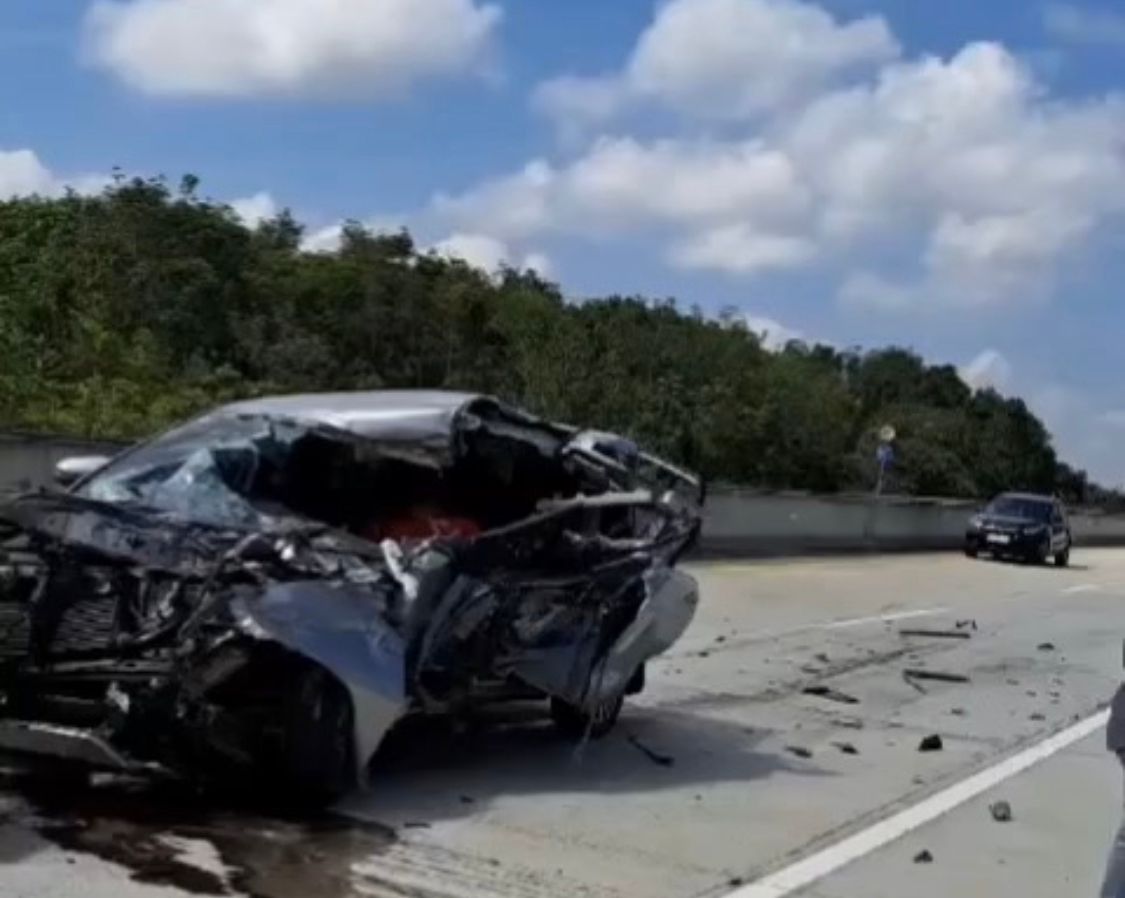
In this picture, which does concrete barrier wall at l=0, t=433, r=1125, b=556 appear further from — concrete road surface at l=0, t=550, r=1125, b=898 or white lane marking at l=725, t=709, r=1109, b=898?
white lane marking at l=725, t=709, r=1109, b=898

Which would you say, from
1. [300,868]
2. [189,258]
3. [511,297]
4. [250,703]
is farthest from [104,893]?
[511,297]

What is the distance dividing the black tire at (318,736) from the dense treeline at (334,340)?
20.1 metres

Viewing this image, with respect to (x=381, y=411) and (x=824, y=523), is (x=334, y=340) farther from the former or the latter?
(x=381, y=411)

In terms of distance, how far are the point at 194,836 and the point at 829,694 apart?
22.8 ft

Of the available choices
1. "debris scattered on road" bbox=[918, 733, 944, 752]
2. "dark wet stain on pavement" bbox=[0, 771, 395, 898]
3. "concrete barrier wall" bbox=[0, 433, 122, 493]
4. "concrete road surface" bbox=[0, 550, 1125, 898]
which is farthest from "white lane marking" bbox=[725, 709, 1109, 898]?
"concrete barrier wall" bbox=[0, 433, 122, 493]

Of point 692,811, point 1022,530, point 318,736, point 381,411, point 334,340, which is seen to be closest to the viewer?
point 318,736

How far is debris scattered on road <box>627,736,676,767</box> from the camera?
31.1 ft

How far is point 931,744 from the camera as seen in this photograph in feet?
35.6

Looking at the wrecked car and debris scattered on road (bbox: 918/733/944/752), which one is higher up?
the wrecked car

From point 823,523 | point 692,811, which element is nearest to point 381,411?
point 692,811

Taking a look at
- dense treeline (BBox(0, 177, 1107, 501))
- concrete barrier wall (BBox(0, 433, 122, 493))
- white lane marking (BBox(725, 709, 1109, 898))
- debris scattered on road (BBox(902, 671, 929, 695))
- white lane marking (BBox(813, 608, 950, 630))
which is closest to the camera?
white lane marking (BBox(725, 709, 1109, 898))

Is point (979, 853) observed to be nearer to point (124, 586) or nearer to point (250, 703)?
point (250, 703)

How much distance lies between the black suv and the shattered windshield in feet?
110

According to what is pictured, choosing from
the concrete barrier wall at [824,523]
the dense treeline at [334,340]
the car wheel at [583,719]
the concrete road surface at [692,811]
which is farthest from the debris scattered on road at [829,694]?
the concrete barrier wall at [824,523]
